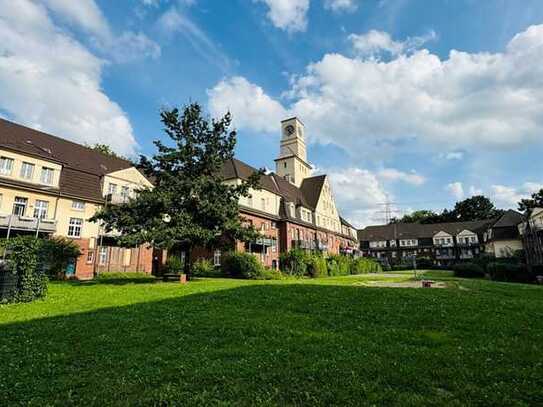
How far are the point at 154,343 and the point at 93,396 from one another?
2.56m

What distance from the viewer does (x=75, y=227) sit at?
1163 inches

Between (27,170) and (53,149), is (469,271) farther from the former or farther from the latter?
(53,149)

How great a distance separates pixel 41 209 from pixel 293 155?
4047 centimetres

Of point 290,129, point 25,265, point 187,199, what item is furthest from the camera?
point 290,129

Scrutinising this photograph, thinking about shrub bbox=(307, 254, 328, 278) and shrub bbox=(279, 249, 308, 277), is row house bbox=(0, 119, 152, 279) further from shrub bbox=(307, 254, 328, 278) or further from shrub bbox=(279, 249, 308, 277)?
shrub bbox=(307, 254, 328, 278)

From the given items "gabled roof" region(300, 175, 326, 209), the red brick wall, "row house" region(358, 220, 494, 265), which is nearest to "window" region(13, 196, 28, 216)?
the red brick wall

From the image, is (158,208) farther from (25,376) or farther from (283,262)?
(283,262)

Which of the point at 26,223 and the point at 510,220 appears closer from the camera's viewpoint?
the point at 26,223

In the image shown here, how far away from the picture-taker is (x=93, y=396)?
4926mm

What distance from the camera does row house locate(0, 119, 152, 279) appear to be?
2602 cm

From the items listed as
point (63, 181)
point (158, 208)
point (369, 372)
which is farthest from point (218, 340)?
point (63, 181)

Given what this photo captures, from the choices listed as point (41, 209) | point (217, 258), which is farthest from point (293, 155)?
point (41, 209)

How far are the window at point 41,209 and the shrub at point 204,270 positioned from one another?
1334cm

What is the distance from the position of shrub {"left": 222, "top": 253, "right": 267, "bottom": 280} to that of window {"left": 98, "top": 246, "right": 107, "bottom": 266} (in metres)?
11.4
